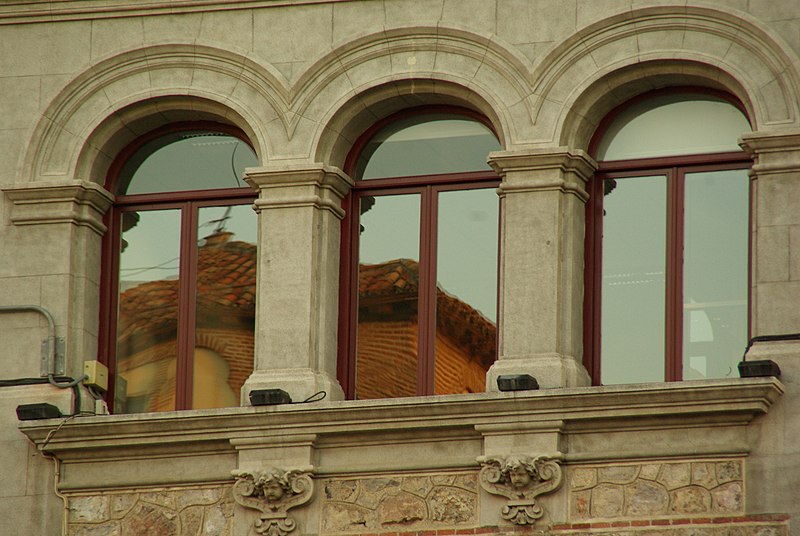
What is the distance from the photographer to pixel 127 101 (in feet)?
75.4

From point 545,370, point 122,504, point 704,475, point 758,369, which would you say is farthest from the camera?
point 122,504

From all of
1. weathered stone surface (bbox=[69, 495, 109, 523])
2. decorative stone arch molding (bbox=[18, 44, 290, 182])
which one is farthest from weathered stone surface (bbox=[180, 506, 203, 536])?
decorative stone arch molding (bbox=[18, 44, 290, 182])

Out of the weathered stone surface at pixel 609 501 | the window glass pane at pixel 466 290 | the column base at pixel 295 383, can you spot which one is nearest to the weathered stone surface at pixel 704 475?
the weathered stone surface at pixel 609 501

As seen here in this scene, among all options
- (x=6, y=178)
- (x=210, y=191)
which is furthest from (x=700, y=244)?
(x=6, y=178)

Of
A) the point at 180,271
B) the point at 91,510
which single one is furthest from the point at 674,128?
the point at 91,510

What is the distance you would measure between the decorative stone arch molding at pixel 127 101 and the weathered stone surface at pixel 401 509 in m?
3.90

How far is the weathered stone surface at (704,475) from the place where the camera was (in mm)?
20516

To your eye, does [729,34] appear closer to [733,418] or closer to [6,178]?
[733,418]

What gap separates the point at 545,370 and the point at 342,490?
217 centimetres

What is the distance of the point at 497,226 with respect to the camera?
22.3m

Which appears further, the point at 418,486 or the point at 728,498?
the point at 418,486

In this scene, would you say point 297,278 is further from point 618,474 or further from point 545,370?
point 618,474

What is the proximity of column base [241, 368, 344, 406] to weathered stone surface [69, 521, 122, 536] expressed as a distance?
1.67 m

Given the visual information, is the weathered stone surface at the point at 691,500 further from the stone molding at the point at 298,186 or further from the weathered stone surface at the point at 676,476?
the stone molding at the point at 298,186
